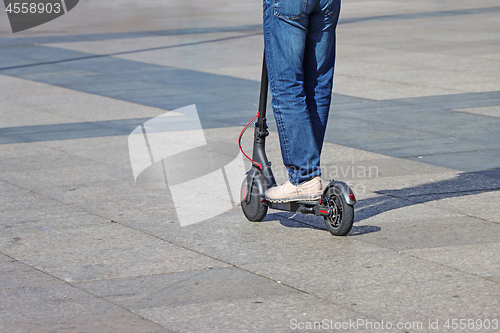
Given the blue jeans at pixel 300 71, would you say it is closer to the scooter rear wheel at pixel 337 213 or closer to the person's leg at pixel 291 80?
the person's leg at pixel 291 80

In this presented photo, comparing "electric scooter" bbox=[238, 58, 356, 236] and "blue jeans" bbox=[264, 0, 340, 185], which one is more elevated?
"blue jeans" bbox=[264, 0, 340, 185]

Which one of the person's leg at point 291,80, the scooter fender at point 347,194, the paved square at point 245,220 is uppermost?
the person's leg at point 291,80

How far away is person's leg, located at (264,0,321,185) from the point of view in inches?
174

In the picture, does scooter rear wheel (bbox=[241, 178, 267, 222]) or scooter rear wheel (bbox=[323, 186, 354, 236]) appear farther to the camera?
scooter rear wheel (bbox=[241, 178, 267, 222])

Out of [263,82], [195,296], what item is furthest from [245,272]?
[263,82]

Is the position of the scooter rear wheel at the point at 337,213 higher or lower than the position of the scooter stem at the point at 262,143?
lower

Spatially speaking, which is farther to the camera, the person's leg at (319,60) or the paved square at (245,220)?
the person's leg at (319,60)

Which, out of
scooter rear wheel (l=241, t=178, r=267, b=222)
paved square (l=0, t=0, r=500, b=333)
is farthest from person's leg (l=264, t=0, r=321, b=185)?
paved square (l=0, t=0, r=500, b=333)

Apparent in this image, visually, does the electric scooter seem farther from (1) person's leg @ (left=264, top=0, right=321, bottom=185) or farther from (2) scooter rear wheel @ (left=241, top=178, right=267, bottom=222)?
(1) person's leg @ (left=264, top=0, right=321, bottom=185)

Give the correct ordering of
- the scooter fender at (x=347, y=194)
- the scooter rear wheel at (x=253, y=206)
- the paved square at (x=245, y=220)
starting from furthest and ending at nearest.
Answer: the scooter rear wheel at (x=253, y=206) → the scooter fender at (x=347, y=194) → the paved square at (x=245, y=220)

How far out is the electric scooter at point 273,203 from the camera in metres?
4.43

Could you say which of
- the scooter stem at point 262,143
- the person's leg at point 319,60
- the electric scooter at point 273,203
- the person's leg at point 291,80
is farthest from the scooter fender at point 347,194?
the scooter stem at point 262,143

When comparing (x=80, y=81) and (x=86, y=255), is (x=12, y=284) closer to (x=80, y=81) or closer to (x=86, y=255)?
(x=86, y=255)

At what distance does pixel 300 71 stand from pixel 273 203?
0.79 m
